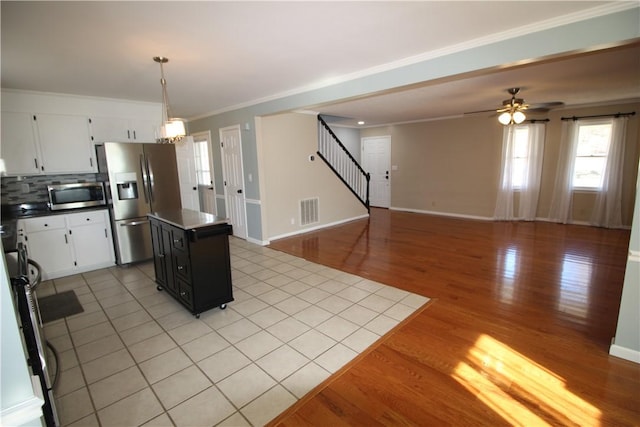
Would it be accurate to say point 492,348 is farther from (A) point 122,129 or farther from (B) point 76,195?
(A) point 122,129

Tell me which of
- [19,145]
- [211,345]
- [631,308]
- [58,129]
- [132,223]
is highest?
[58,129]

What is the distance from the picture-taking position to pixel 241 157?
18.3 ft

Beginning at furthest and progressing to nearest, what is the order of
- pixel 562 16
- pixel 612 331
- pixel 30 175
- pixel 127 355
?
pixel 30 175
pixel 612 331
pixel 127 355
pixel 562 16

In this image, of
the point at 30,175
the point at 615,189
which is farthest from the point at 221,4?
Answer: the point at 615,189

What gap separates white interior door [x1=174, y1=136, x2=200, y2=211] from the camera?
5.62 metres

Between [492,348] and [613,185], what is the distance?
5.68 metres

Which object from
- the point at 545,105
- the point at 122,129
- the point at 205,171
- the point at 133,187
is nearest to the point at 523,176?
the point at 545,105

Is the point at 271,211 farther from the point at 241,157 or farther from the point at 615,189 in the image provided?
the point at 615,189

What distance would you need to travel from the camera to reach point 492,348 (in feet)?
8.11

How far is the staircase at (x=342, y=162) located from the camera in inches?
275

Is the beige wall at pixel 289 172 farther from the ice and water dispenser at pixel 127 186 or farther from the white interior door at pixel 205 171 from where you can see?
the ice and water dispenser at pixel 127 186

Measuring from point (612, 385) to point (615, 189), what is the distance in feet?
18.2

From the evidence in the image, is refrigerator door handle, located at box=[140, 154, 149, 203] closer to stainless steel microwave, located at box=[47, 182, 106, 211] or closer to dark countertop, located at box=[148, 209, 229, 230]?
stainless steel microwave, located at box=[47, 182, 106, 211]

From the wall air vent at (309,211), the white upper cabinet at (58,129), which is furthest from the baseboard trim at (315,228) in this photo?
the white upper cabinet at (58,129)
